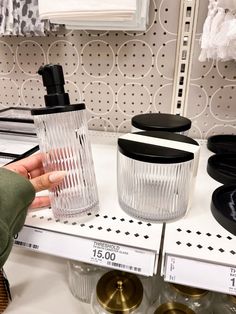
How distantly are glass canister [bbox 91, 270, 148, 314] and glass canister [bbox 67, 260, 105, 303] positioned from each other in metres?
0.05

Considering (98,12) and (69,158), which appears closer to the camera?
(69,158)

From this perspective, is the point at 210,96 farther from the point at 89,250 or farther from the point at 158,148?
the point at 89,250

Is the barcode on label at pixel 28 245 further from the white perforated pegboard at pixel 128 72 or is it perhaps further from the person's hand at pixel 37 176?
the white perforated pegboard at pixel 128 72

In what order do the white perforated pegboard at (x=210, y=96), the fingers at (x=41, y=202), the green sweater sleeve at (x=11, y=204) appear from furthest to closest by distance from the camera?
the white perforated pegboard at (x=210, y=96) < the fingers at (x=41, y=202) < the green sweater sleeve at (x=11, y=204)

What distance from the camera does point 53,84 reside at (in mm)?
327

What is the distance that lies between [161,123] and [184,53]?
0.27 meters

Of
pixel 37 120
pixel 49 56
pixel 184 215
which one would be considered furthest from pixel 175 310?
pixel 49 56

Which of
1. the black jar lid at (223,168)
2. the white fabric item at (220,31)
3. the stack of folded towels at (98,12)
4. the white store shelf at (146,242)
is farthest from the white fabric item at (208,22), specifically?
the white store shelf at (146,242)

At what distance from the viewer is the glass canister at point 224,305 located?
46 cm

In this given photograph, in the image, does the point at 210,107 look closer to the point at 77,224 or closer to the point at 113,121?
the point at 113,121

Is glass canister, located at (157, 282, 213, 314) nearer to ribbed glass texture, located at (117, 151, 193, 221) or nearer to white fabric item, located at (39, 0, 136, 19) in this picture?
ribbed glass texture, located at (117, 151, 193, 221)

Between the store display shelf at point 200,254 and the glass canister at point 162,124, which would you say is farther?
the glass canister at point 162,124

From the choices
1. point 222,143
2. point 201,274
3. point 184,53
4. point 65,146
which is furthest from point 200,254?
point 184,53

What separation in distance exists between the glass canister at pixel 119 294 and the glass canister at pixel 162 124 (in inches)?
11.2
